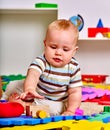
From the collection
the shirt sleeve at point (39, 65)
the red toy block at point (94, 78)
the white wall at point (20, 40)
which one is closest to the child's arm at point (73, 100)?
the shirt sleeve at point (39, 65)

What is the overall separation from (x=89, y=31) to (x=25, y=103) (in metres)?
1.40

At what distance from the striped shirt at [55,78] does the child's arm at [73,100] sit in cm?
2

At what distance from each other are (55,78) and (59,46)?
4.4 inches

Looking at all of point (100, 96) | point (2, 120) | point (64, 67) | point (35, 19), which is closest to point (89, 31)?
point (35, 19)

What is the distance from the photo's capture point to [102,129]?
0.73 meters

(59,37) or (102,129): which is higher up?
(59,37)

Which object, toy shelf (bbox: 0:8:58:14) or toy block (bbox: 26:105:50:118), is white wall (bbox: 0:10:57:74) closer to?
toy shelf (bbox: 0:8:58:14)

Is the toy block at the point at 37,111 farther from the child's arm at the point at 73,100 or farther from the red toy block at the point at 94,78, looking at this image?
the red toy block at the point at 94,78

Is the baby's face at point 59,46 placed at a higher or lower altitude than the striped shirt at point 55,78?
higher

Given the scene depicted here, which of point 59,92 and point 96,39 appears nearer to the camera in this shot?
point 59,92

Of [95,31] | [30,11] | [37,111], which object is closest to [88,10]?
[95,31]

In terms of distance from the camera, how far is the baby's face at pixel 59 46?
3.81ft

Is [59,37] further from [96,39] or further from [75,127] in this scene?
[96,39]

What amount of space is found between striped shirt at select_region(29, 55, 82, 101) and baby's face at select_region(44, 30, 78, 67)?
1.1 inches
